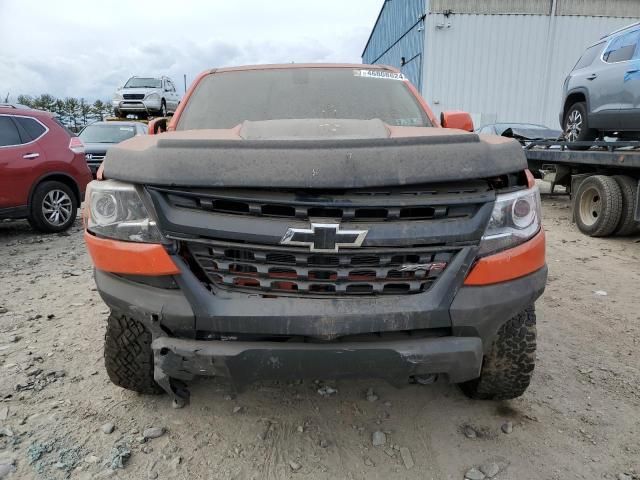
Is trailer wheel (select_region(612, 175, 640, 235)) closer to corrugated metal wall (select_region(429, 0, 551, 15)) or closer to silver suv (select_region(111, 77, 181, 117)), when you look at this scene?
corrugated metal wall (select_region(429, 0, 551, 15))

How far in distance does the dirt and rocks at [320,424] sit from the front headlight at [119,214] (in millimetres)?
1030

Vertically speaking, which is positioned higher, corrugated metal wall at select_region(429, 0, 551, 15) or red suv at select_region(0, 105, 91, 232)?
corrugated metal wall at select_region(429, 0, 551, 15)

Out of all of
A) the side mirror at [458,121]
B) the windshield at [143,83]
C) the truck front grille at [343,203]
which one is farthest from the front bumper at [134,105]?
the truck front grille at [343,203]

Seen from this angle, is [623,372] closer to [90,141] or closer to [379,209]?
[379,209]

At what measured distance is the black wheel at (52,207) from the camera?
6.70 meters

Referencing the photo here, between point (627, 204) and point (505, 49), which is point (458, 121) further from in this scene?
point (505, 49)

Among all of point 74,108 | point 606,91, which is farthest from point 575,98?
point 74,108

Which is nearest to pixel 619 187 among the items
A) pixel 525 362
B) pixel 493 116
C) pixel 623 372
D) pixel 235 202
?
pixel 623 372

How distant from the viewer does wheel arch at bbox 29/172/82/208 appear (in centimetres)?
662

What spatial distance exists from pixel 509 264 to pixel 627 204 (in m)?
5.46

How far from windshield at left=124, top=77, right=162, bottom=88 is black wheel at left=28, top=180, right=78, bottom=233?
535 inches

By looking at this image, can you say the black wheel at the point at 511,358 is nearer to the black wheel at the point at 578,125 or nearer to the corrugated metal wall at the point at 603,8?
the black wheel at the point at 578,125

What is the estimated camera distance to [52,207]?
6926 millimetres

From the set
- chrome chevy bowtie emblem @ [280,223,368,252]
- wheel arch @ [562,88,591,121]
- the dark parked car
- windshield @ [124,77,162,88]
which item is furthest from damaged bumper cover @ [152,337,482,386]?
windshield @ [124,77,162,88]
